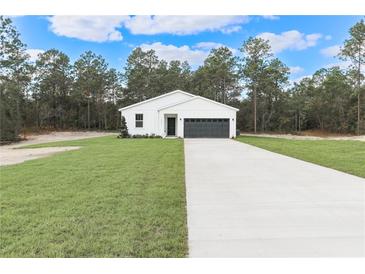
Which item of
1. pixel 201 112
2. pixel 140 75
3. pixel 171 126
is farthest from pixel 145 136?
pixel 140 75

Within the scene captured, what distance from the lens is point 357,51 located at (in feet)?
115

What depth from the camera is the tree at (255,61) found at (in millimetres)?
39312

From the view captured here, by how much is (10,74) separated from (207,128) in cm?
2151

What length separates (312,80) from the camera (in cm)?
4378

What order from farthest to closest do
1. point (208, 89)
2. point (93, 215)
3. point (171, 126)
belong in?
point (208, 89), point (171, 126), point (93, 215)

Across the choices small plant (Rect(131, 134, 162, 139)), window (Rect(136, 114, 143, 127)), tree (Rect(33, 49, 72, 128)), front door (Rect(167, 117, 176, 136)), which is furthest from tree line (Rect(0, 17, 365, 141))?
window (Rect(136, 114, 143, 127))

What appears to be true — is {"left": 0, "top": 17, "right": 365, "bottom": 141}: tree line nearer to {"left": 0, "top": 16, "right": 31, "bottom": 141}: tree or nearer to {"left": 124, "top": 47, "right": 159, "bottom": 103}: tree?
{"left": 124, "top": 47, "right": 159, "bottom": 103}: tree

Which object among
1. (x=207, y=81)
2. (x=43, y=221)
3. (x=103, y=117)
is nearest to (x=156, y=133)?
Answer: (x=207, y=81)

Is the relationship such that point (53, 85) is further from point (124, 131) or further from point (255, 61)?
point (255, 61)

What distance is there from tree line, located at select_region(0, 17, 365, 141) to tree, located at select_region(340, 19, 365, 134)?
202 millimetres

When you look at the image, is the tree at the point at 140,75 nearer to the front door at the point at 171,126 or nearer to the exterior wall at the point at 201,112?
the front door at the point at 171,126

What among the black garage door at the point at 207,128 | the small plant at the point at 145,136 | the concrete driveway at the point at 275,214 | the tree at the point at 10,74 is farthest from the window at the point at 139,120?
the concrete driveway at the point at 275,214

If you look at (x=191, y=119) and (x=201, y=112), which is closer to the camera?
(x=201, y=112)

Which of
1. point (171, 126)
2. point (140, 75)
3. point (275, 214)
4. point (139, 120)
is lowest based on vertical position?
point (275, 214)
